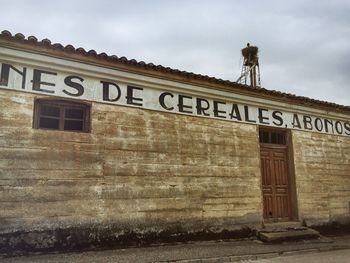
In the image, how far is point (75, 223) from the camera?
741 centimetres

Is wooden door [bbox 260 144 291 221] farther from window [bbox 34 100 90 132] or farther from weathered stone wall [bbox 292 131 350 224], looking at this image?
window [bbox 34 100 90 132]

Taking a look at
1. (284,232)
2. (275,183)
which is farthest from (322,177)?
(284,232)

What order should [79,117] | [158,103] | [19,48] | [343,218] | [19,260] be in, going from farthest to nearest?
[343,218] → [158,103] → [79,117] → [19,48] → [19,260]

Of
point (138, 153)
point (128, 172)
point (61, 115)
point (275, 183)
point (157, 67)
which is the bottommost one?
point (275, 183)

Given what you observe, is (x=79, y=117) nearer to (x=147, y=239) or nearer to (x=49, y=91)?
(x=49, y=91)

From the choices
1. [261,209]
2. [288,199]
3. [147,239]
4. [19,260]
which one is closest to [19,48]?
[19,260]

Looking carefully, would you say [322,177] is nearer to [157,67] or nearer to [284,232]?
[284,232]

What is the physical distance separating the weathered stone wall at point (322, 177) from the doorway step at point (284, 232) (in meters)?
0.65

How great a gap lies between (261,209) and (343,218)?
3.72 metres

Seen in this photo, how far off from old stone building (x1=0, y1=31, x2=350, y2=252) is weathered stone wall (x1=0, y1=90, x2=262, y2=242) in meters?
0.02

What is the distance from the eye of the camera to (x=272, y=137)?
11.2 metres

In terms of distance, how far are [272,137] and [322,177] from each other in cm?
225

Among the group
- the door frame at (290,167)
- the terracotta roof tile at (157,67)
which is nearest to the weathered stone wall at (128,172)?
the door frame at (290,167)

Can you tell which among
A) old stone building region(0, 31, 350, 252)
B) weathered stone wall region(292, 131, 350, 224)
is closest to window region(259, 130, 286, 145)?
old stone building region(0, 31, 350, 252)
